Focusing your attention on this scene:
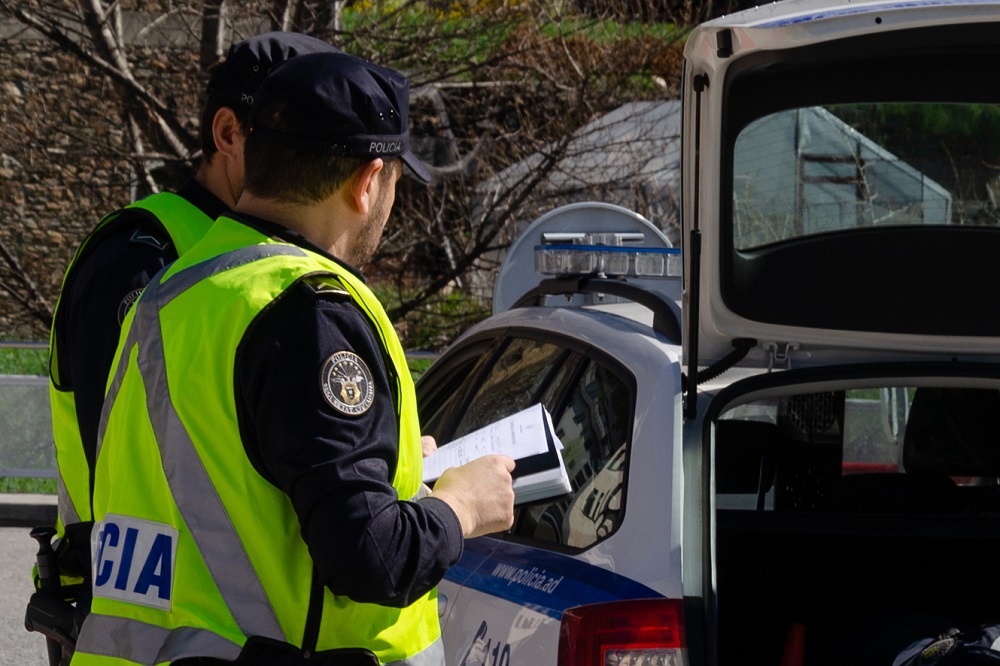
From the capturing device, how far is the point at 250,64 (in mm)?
2676

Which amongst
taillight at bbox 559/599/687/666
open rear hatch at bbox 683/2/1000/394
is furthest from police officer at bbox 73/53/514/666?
open rear hatch at bbox 683/2/1000/394

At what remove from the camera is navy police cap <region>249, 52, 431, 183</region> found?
187 cm

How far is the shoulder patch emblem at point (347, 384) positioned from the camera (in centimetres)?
173

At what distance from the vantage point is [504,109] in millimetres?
11359

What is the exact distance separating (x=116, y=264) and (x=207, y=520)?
87cm

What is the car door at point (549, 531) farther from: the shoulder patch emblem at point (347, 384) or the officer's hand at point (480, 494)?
the shoulder patch emblem at point (347, 384)

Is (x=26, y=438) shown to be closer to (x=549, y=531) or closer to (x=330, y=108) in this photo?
(x=549, y=531)

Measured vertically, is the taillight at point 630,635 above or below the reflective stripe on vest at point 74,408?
below

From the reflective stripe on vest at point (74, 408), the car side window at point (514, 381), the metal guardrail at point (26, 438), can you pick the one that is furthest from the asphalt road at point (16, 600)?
the reflective stripe on vest at point (74, 408)

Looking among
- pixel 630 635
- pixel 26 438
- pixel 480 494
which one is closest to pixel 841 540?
pixel 630 635

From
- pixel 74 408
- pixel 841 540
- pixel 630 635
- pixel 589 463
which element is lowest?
pixel 841 540

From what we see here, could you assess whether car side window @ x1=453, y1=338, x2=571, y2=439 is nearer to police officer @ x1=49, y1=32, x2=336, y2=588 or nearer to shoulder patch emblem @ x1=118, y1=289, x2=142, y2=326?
police officer @ x1=49, y1=32, x2=336, y2=588

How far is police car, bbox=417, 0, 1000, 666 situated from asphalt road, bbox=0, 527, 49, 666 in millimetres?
3298

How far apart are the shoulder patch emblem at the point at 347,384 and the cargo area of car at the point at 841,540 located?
174cm
